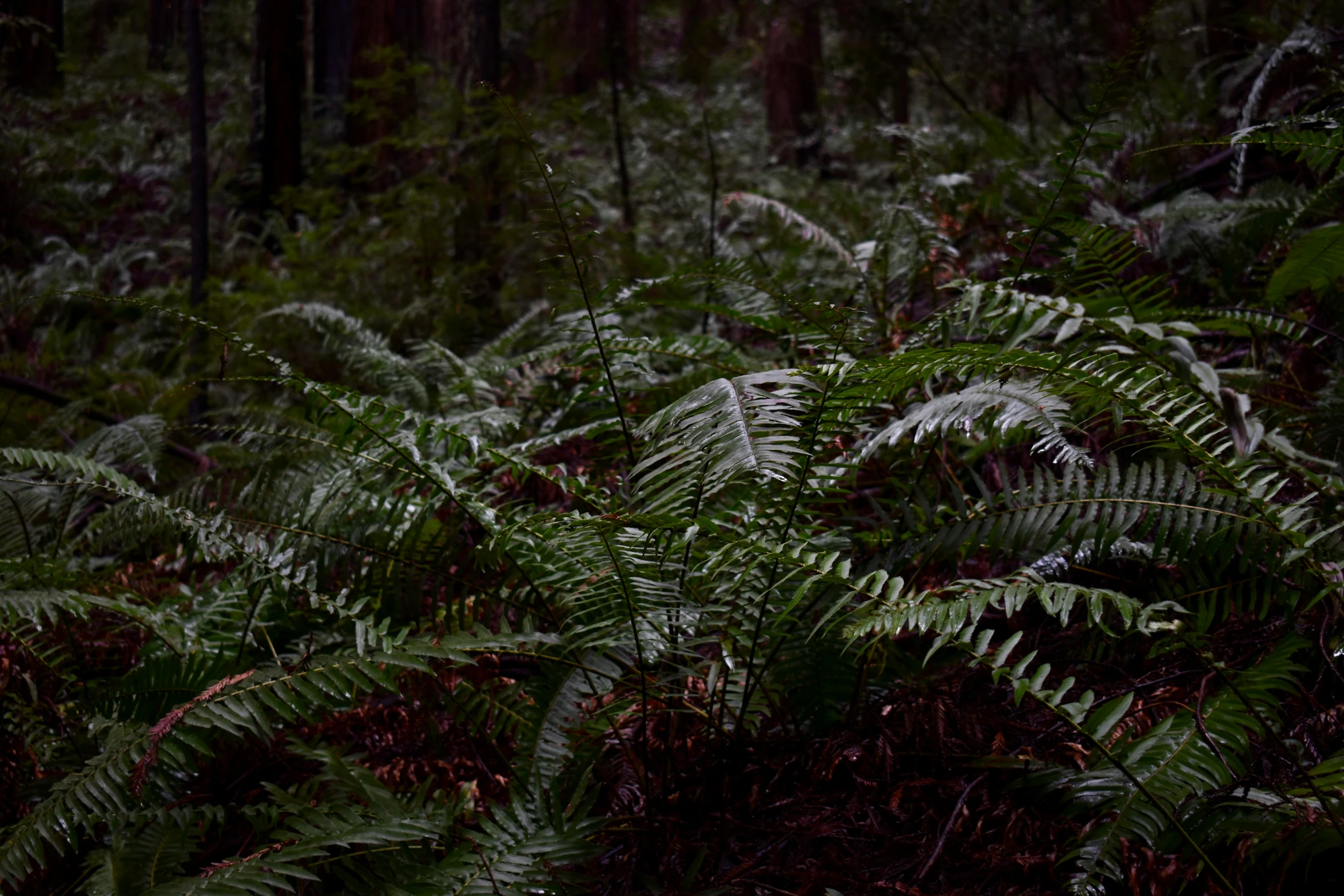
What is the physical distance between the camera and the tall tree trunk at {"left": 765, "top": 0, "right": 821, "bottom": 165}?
9.20 m

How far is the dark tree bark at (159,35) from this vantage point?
10734mm

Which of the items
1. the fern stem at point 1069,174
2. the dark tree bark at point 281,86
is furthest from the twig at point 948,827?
the dark tree bark at point 281,86

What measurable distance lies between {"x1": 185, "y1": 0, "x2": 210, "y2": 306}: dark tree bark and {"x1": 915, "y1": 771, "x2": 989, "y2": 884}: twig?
4.89 metres

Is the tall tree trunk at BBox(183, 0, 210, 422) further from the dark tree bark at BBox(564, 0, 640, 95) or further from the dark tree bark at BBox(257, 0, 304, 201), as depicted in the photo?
the dark tree bark at BBox(257, 0, 304, 201)

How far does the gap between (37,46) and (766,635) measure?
8.63 m

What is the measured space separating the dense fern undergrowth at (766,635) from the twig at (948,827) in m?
0.01

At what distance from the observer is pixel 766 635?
1.87 meters

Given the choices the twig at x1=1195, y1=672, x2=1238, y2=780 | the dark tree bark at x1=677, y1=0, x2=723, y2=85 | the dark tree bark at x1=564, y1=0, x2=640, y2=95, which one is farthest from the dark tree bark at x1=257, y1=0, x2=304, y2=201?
the twig at x1=1195, y1=672, x2=1238, y2=780

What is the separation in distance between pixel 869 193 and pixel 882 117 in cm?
62

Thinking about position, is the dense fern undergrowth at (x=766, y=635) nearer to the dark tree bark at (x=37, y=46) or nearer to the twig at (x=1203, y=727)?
the twig at (x=1203, y=727)

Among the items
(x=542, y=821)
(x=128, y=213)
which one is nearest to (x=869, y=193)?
(x=542, y=821)

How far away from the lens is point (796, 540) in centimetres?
179

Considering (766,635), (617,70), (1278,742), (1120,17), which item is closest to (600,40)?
(617,70)

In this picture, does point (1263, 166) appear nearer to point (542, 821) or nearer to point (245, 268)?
point (542, 821)
